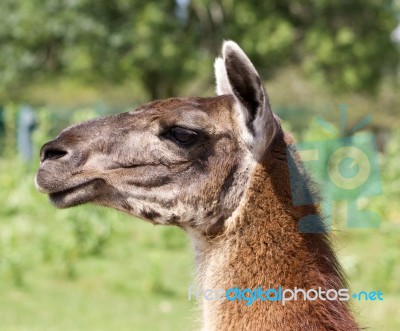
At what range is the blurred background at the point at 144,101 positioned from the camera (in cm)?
831

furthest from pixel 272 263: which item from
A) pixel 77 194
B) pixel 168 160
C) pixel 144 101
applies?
pixel 144 101

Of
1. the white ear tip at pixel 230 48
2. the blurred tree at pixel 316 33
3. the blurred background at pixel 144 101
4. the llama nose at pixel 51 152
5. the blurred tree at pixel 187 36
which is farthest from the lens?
the blurred tree at pixel 316 33

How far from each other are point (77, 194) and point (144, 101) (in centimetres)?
2564

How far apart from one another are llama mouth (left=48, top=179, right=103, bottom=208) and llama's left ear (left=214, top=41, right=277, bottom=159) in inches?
27.2

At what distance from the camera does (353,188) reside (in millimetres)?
5000

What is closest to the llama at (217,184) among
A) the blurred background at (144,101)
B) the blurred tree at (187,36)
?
the blurred background at (144,101)

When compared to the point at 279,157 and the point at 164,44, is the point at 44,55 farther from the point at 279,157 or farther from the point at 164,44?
the point at 279,157

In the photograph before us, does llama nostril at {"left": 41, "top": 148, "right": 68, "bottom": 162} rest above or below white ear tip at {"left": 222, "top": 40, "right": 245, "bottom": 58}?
below

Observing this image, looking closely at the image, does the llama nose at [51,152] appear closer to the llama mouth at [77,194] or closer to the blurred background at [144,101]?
the llama mouth at [77,194]

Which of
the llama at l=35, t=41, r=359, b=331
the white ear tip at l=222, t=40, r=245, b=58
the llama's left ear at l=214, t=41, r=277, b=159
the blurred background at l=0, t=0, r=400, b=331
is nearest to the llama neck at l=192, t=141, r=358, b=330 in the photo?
the llama at l=35, t=41, r=359, b=331

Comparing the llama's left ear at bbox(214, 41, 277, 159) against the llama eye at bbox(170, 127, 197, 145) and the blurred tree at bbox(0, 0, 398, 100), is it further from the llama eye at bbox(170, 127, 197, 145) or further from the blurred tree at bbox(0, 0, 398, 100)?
the blurred tree at bbox(0, 0, 398, 100)

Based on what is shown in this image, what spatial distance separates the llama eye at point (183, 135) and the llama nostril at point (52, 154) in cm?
48

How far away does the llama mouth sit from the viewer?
343cm

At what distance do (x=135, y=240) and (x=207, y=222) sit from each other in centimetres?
783
